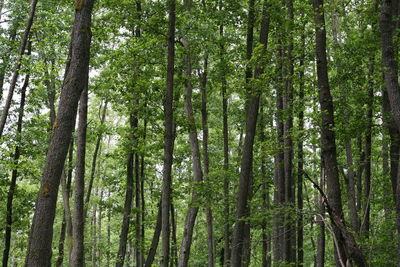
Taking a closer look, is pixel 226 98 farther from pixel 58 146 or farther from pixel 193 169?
pixel 58 146

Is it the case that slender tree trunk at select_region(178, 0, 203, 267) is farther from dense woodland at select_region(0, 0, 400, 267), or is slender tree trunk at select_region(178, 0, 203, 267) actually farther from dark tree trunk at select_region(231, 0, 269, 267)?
dark tree trunk at select_region(231, 0, 269, 267)

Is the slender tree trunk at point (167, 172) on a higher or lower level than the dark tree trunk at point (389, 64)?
lower

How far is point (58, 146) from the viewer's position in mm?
7039

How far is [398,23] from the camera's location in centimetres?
1092

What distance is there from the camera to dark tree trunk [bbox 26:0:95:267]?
21.9ft

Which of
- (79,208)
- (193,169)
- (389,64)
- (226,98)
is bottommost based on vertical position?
(79,208)

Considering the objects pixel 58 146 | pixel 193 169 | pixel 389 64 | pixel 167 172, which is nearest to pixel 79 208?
pixel 167 172

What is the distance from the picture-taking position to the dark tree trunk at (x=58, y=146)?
6680mm

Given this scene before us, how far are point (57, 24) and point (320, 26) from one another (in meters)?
9.95

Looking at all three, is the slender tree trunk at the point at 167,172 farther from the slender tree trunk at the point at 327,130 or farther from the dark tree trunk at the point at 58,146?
the slender tree trunk at the point at 327,130

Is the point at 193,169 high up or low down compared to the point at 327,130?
up

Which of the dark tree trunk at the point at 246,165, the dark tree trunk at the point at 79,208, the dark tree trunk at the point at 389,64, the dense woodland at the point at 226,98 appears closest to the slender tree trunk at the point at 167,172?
the dense woodland at the point at 226,98

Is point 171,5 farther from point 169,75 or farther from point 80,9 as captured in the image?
point 80,9

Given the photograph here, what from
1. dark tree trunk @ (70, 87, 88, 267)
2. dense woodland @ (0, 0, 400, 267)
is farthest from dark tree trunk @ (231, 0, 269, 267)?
dark tree trunk @ (70, 87, 88, 267)
